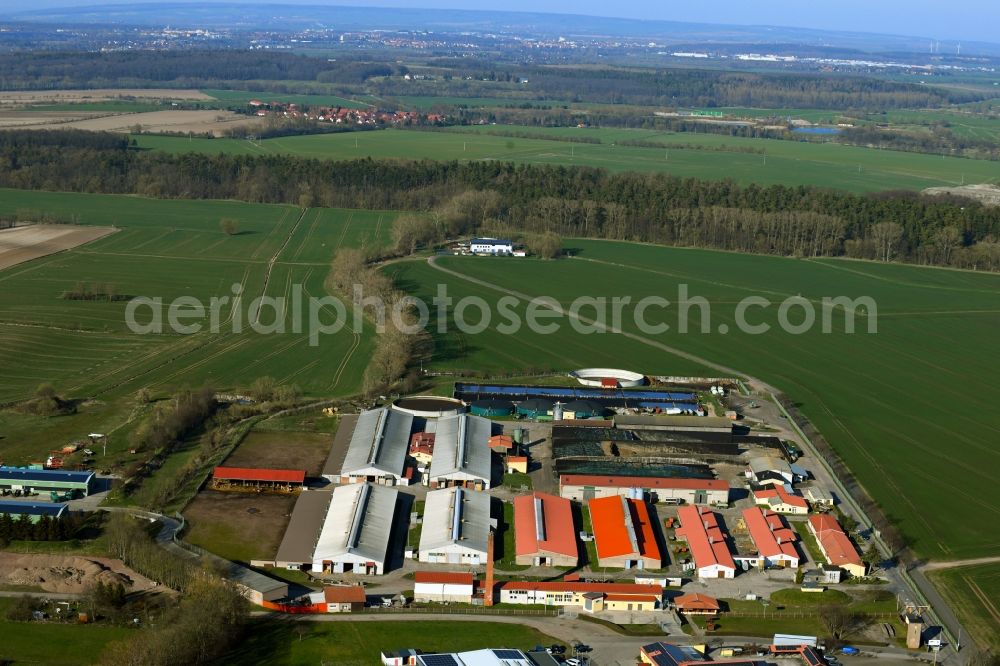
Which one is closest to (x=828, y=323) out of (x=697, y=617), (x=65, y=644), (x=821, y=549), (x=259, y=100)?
(x=821, y=549)

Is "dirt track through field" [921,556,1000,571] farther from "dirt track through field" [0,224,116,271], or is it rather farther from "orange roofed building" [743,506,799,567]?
"dirt track through field" [0,224,116,271]

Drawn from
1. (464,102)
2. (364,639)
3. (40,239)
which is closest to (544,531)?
(364,639)

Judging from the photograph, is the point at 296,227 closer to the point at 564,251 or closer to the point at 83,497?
the point at 564,251

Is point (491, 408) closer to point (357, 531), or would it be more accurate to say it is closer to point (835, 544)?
point (357, 531)

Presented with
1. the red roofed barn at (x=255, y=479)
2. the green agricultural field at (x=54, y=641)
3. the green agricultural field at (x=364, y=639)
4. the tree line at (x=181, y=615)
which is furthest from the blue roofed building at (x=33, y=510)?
the green agricultural field at (x=364, y=639)

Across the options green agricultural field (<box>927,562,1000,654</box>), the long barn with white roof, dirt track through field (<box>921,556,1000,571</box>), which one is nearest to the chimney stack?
the long barn with white roof

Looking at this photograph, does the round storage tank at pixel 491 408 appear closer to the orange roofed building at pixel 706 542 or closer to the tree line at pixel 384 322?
the tree line at pixel 384 322
